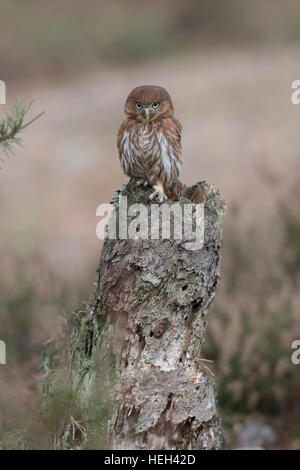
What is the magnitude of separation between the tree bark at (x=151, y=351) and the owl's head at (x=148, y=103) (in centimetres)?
121

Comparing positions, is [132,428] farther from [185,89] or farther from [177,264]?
[185,89]

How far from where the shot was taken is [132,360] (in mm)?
3219

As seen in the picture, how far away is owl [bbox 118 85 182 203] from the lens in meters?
4.38

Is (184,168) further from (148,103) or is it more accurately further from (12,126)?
(12,126)

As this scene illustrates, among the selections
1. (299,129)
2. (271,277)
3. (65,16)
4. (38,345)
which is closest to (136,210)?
(38,345)

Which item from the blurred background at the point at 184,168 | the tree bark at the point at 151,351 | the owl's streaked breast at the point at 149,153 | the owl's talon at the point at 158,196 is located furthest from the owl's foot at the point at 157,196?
the owl's streaked breast at the point at 149,153

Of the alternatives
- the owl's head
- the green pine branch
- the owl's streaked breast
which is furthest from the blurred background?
the owl's head

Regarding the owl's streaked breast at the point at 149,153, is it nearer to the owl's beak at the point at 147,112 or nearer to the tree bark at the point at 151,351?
the owl's beak at the point at 147,112

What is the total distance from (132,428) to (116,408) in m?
0.10

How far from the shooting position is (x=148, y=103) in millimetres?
4371

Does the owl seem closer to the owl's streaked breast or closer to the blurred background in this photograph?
the owl's streaked breast

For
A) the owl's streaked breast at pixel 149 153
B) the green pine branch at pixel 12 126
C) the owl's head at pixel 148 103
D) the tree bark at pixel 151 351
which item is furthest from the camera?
the owl's streaked breast at pixel 149 153

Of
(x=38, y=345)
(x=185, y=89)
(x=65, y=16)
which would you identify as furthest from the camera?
(x=65, y=16)

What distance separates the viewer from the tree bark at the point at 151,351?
312 cm
